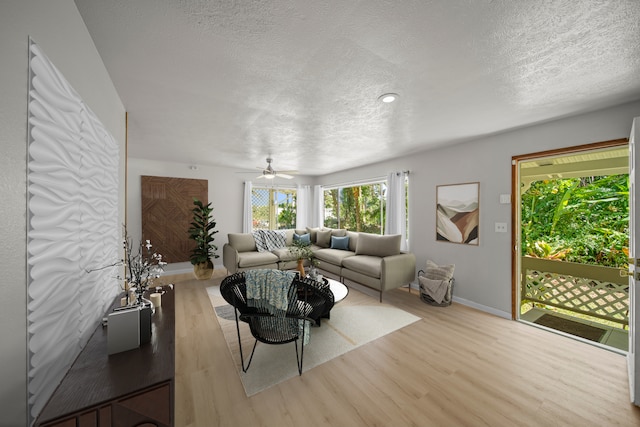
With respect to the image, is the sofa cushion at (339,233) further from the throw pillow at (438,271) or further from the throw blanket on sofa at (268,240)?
the throw pillow at (438,271)

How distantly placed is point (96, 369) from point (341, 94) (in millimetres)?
2344

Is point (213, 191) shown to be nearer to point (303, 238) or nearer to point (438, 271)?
point (303, 238)

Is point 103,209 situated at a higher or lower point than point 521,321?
higher

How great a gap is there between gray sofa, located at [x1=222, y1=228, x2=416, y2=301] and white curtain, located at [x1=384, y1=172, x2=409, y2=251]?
0.37 metres

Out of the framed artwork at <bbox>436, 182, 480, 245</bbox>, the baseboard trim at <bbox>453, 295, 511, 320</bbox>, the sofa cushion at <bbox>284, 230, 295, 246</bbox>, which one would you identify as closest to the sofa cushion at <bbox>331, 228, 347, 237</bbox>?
the sofa cushion at <bbox>284, 230, 295, 246</bbox>

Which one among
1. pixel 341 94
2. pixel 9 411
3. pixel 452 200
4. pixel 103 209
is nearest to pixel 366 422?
pixel 9 411

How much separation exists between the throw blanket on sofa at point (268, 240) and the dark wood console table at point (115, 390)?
397 centimetres

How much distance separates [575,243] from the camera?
169 inches

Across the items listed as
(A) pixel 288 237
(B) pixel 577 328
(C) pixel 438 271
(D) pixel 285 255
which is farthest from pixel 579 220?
(A) pixel 288 237

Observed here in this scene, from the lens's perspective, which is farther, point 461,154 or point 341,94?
point 461,154

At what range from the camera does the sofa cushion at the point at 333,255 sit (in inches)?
180

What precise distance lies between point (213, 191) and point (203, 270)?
1818 millimetres

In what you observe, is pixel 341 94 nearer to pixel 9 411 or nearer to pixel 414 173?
pixel 9 411

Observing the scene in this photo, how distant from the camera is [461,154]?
3.62m
